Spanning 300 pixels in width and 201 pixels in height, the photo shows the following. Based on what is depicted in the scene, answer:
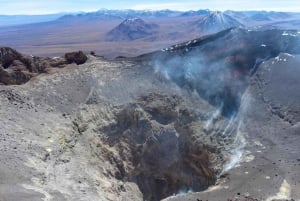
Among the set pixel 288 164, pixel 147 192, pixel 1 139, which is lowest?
pixel 147 192

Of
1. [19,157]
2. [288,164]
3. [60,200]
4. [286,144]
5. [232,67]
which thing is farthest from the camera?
[232,67]

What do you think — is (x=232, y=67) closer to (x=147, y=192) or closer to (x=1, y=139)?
(x=147, y=192)

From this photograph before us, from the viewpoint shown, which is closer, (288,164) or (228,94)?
(288,164)

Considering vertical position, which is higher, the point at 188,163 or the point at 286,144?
the point at 286,144

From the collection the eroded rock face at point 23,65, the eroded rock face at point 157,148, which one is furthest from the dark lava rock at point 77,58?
the eroded rock face at point 157,148

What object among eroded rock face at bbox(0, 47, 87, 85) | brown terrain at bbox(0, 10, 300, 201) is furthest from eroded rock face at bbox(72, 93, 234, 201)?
eroded rock face at bbox(0, 47, 87, 85)

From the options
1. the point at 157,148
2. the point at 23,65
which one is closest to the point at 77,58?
the point at 23,65

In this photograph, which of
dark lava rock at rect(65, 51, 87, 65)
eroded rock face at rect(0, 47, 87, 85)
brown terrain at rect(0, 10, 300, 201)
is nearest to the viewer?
brown terrain at rect(0, 10, 300, 201)

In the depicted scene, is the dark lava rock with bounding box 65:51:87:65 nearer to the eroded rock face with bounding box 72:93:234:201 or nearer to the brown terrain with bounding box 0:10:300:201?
the brown terrain with bounding box 0:10:300:201

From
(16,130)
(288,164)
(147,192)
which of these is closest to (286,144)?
(288,164)
